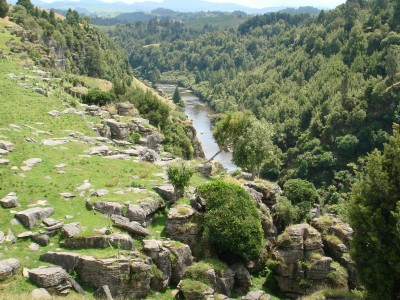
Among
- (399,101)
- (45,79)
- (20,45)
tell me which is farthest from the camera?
(399,101)

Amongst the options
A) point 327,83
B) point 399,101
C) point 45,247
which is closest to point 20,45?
point 45,247

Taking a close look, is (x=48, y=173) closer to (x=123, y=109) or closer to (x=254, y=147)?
(x=254, y=147)

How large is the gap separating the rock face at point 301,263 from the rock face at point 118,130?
21.3 metres

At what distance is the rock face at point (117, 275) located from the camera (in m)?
21.1

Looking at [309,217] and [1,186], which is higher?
[1,186]

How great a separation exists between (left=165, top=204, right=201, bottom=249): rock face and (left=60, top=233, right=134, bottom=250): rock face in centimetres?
421

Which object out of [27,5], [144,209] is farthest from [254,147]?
[27,5]

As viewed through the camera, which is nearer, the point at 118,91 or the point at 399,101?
the point at 118,91

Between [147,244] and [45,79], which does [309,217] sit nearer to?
[147,244]

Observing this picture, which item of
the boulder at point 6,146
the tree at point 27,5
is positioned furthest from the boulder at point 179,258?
the tree at point 27,5

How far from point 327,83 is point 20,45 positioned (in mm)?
91340

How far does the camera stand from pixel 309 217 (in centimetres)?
3350

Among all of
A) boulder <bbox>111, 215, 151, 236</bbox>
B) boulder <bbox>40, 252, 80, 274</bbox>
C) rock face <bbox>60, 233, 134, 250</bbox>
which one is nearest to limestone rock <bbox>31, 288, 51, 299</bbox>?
boulder <bbox>40, 252, 80, 274</bbox>

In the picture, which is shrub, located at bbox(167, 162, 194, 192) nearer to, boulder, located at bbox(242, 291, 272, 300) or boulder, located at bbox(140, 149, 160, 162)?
boulder, located at bbox(242, 291, 272, 300)
